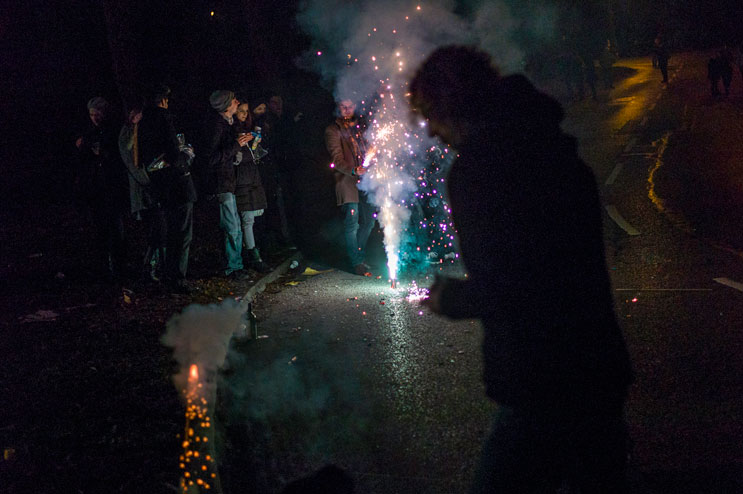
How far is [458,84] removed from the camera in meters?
2.80

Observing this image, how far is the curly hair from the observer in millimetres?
2795

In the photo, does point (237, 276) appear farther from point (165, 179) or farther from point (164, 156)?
point (164, 156)

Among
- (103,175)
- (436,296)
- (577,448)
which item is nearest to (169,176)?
(103,175)

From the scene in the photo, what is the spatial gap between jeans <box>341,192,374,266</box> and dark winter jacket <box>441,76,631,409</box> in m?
5.94

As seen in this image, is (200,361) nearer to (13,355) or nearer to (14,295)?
(13,355)

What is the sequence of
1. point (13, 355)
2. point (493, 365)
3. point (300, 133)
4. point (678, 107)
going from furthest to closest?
point (678, 107), point (300, 133), point (13, 355), point (493, 365)

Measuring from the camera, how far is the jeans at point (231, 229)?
838cm

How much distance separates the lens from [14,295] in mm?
8523

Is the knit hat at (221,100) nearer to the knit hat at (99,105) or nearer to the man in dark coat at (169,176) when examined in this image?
the man in dark coat at (169,176)

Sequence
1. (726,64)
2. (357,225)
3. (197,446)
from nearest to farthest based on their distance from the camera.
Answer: (197,446) → (357,225) → (726,64)

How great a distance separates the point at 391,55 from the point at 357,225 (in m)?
2.32

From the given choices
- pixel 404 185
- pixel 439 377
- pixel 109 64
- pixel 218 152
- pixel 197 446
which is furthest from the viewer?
pixel 109 64

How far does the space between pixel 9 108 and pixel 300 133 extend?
299 inches

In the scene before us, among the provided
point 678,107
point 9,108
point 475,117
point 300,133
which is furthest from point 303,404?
point 678,107
